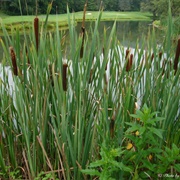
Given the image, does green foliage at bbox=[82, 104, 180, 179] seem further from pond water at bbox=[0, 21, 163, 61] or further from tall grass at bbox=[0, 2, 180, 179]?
pond water at bbox=[0, 21, 163, 61]

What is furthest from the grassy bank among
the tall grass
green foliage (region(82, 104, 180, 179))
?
green foliage (region(82, 104, 180, 179))

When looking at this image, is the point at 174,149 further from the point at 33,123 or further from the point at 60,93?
the point at 33,123

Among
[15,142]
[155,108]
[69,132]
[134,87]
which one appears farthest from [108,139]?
[15,142]

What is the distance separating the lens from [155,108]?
134 cm

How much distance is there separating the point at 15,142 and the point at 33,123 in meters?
0.32

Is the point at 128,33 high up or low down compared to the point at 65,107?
up

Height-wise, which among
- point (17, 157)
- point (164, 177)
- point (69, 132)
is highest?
point (69, 132)

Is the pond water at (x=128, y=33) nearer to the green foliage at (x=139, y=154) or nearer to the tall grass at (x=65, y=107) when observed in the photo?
the tall grass at (x=65, y=107)

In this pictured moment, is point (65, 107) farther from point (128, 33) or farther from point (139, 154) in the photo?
point (128, 33)

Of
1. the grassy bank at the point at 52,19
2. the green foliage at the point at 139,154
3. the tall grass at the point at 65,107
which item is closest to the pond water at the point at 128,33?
the grassy bank at the point at 52,19

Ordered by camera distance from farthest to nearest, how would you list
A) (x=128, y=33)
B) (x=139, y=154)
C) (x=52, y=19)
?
1. (x=52, y=19)
2. (x=128, y=33)
3. (x=139, y=154)

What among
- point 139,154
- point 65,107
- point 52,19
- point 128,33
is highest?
point 128,33

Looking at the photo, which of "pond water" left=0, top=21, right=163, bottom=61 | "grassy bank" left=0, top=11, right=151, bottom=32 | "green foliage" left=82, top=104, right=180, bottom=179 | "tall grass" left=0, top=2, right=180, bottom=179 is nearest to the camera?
"green foliage" left=82, top=104, right=180, bottom=179

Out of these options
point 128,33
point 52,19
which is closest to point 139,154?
point 128,33
